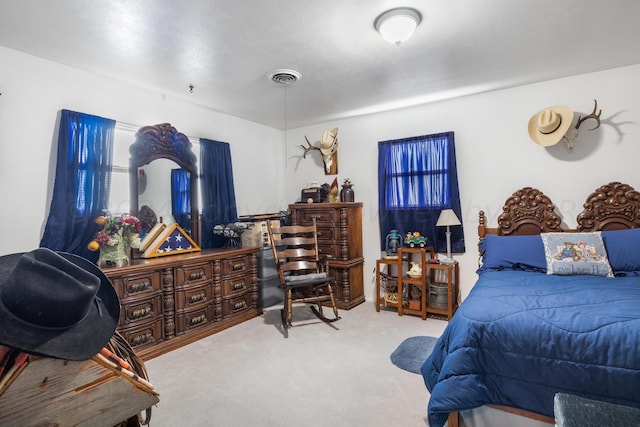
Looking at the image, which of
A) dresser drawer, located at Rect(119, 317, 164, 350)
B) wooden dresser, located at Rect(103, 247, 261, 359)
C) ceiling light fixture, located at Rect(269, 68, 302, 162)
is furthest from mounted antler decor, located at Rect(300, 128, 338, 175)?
dresser drawer, located at Rect(119, 317, 164, 350)

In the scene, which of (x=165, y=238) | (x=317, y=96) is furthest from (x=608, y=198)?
(x=165, y=238)

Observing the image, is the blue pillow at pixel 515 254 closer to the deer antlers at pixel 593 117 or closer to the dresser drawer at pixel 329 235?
the deer antlers at pixel 593 117

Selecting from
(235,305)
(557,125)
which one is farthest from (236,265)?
(557,125)

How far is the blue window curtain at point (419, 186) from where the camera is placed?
385 centimetres

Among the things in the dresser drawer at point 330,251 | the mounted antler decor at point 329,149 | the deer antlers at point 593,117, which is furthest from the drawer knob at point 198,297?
the deer antlers at point 593,117

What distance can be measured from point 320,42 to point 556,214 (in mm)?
2849

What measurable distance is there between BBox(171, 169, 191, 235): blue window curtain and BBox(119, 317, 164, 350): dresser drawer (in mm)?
1159

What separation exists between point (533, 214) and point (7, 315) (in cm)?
395

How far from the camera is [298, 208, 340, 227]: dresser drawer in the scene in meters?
4.16

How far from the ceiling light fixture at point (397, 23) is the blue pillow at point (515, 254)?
2.15m

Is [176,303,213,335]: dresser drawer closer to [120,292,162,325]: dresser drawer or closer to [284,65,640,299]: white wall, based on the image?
[120,292,162,325]: dresser drawer

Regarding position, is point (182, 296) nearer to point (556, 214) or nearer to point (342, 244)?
point (342, 244)

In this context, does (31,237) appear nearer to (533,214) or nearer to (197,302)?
(197,302)

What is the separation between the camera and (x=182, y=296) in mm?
3133
